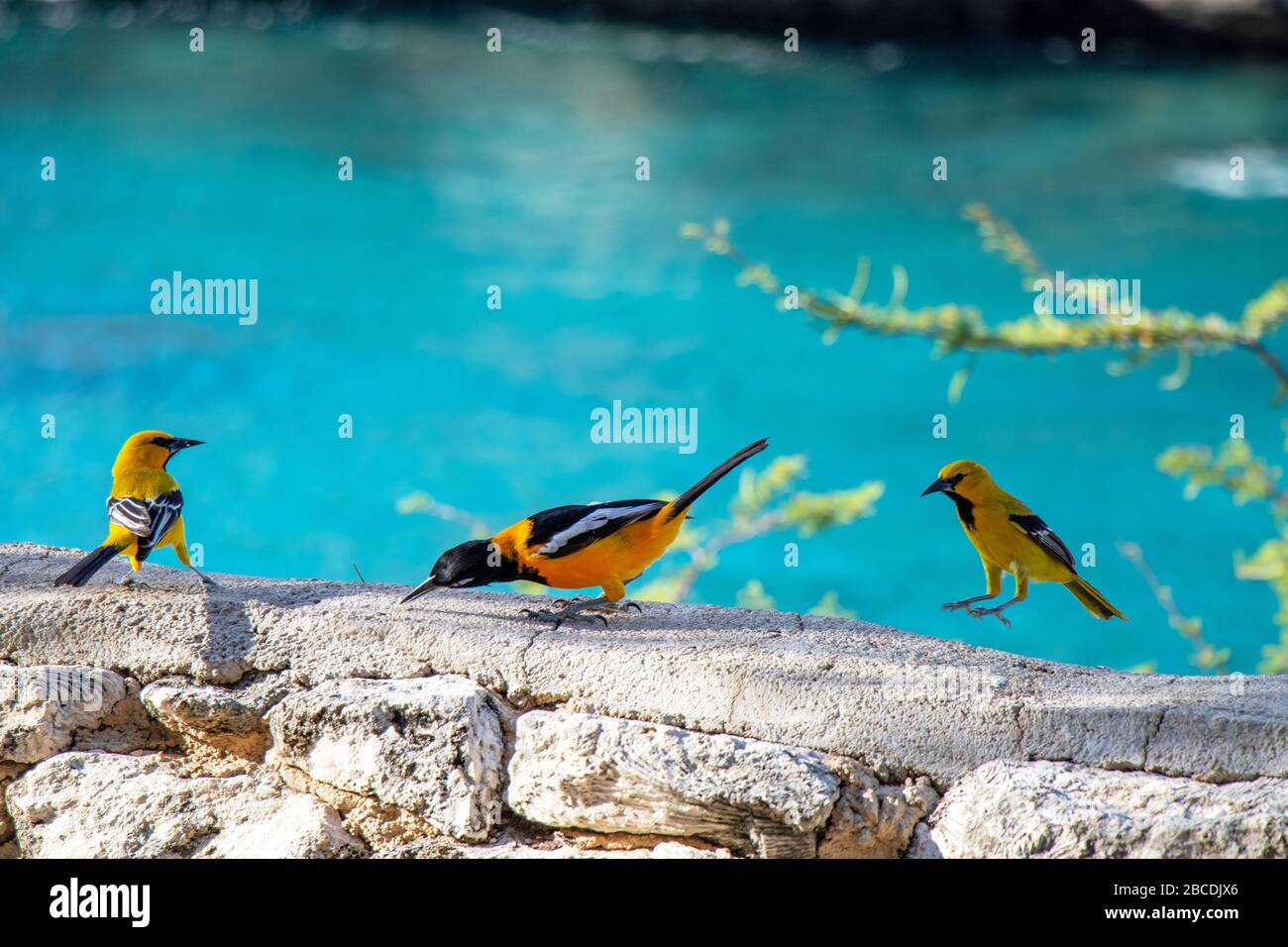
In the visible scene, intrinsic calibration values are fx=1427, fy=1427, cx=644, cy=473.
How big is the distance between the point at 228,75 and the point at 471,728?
845 cm

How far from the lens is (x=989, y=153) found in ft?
30.4

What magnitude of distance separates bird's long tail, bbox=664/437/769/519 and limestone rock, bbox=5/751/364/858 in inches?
32.1

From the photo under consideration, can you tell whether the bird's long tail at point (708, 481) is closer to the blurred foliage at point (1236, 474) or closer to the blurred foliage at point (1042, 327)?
the blurred foliage at point (1042, 327)

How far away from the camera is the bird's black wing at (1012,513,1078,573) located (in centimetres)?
279

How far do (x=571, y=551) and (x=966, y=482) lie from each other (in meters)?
0.82

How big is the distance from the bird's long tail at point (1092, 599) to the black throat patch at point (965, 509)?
249 mm

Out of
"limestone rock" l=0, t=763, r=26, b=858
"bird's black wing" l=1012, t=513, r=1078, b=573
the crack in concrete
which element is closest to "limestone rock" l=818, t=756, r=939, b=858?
the crack in concrete

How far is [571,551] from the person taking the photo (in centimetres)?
258

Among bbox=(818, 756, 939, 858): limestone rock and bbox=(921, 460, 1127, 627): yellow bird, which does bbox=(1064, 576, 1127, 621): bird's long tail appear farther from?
bbox=(818, 756, 939, 858): limestone rock

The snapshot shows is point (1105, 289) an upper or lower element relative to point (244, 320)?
lower
